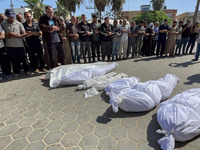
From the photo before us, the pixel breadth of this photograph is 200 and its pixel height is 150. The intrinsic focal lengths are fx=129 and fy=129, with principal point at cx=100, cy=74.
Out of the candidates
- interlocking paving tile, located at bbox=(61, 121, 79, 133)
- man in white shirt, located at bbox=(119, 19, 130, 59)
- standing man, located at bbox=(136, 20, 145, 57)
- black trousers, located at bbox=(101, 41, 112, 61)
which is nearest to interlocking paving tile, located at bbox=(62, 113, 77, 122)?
interlocking paving tile, located at bbox=(61, 121, 79, 133)

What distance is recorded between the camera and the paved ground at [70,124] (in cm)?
174

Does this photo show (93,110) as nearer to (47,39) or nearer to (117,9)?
(47,39)

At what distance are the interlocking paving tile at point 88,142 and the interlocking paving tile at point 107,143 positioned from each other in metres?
0.08

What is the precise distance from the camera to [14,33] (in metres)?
3.89

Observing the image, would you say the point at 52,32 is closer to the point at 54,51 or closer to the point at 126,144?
the point at 54,51

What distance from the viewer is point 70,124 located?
2.13 m

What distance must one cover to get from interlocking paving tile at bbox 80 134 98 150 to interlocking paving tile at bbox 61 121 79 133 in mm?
274

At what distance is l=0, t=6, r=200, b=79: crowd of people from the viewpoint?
13.7 feet

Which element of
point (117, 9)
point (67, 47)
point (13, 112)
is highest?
point (117, 9)

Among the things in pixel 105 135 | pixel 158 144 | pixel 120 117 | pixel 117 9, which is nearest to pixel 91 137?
pixel 105 135

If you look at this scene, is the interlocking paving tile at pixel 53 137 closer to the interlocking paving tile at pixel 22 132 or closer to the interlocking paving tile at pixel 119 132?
the interlocking paving tile at pixel 22 132

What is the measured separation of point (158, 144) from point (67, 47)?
195 inches

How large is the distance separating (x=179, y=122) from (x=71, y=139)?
1445 mm

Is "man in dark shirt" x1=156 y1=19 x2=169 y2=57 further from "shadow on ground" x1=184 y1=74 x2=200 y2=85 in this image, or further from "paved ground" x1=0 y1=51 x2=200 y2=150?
"paved ground" x1=0 y1=51 x2=200 y2=150
